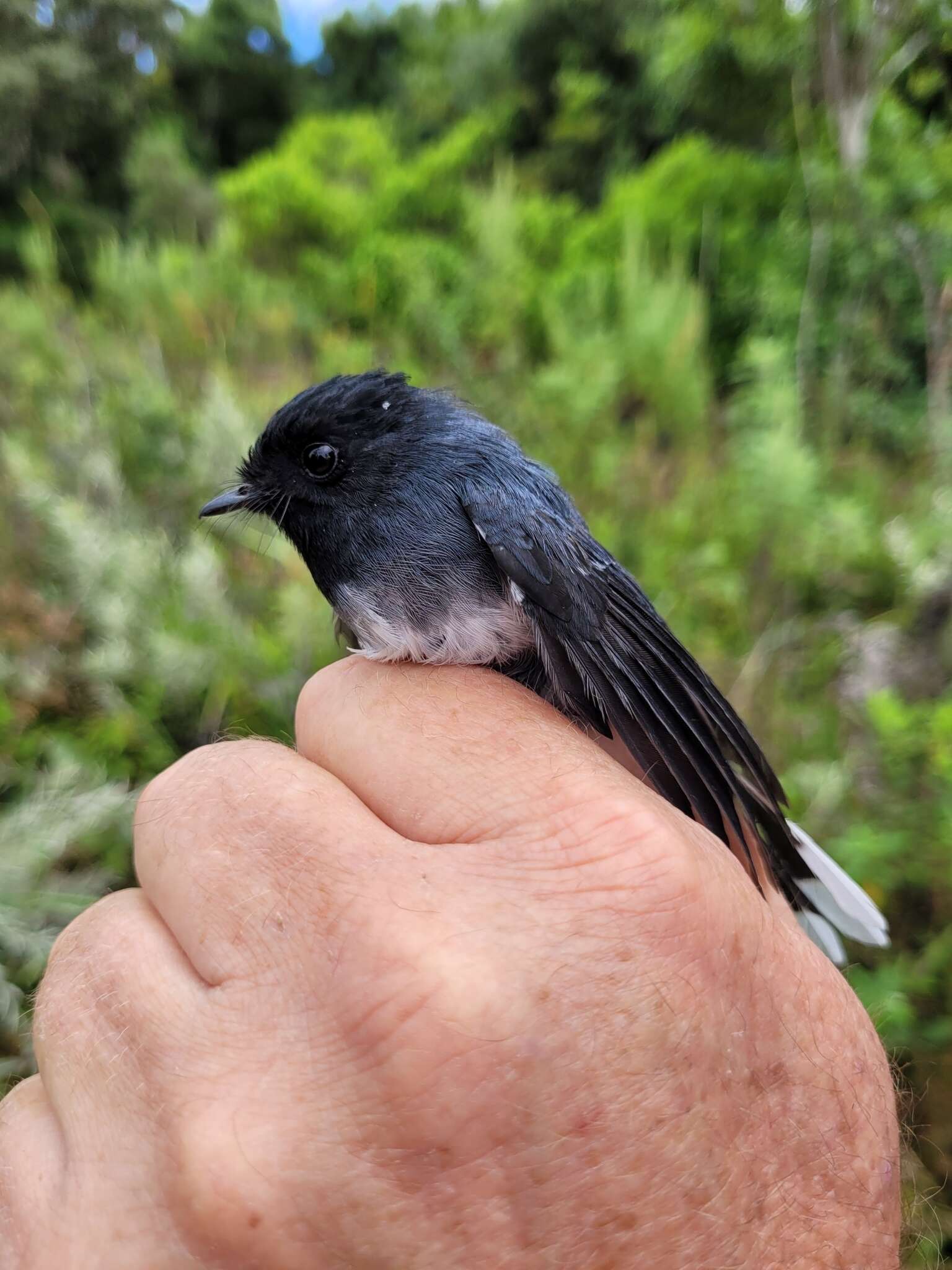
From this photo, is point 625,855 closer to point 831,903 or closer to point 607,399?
point 831,903

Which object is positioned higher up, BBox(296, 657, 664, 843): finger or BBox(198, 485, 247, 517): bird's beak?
BBox(198, 485, 247, 517): bird's beak

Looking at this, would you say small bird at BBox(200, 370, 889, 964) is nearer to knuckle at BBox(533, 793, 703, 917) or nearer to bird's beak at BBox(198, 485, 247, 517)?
bird's beak at BBox(198, 485, 247, 517)

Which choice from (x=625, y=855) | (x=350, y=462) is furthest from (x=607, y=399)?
(x=625, y=855)

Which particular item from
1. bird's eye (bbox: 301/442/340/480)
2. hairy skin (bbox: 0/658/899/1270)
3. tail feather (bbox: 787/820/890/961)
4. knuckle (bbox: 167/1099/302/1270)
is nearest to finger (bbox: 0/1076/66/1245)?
hairy skin (bbox: 0/658/899/1270)

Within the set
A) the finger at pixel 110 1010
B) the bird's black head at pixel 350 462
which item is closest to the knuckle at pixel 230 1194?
the finger at pixel 110 1010

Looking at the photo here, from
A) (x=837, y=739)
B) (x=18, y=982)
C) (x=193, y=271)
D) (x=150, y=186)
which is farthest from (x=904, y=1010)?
(x=150, y=186)

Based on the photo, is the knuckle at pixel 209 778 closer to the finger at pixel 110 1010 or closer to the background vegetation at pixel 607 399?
the finger at pixel 110 1010

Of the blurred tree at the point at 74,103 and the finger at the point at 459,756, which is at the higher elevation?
the blurred tree at the point at 74,103
